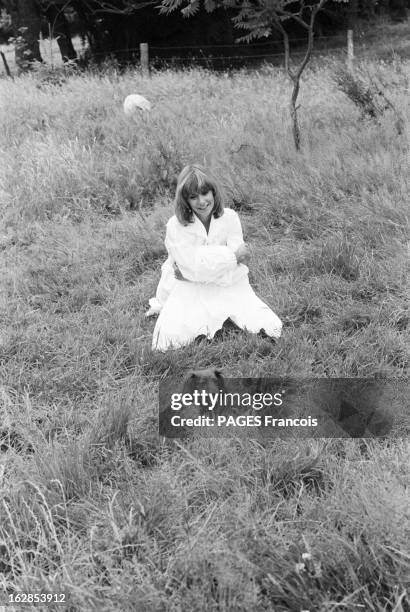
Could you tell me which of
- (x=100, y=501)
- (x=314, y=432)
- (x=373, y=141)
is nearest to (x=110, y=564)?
(x=100, y=501)

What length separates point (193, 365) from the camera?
3219 mm

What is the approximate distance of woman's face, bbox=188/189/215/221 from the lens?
3279 mm

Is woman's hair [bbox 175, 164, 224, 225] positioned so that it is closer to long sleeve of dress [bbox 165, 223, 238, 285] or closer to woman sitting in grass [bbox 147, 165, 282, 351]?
woman sitting in grass [bbox 147, 165, 282, 351]

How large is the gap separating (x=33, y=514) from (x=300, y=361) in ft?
5.64

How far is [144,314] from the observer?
3822 mm

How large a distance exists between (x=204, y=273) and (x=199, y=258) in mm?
115

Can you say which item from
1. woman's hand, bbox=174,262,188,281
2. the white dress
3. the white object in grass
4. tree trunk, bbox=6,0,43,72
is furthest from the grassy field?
tree trunk, bbox=6,0,43,72

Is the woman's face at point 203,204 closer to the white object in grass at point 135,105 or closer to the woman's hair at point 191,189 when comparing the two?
the woman's hair at point 191,189

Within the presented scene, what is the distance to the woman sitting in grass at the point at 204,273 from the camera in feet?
10.9

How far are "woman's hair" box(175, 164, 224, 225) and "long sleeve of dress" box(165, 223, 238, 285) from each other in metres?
0.12

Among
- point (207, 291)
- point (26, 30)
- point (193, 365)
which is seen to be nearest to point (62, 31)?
point (26, 30)

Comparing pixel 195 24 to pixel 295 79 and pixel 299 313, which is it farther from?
pixel 299 313

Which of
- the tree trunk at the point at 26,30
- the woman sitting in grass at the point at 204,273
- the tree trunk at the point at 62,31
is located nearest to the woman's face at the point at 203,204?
the woman sitting in grass at the point at 204,273

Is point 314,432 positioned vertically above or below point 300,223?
below
